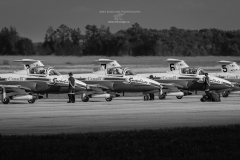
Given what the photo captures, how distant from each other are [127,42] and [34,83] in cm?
4544

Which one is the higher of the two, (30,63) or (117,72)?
(30,63)

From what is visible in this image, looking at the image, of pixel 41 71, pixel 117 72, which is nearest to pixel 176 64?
pixel 117 72

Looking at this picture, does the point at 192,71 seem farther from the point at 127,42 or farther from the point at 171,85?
the point at 127,42

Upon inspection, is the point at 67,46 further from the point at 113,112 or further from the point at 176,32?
the point at 113,112

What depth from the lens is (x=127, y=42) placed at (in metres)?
78.1

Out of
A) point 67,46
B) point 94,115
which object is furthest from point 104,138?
point 67,46

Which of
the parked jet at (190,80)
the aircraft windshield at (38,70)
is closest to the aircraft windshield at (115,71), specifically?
the parked jet at (190,80)

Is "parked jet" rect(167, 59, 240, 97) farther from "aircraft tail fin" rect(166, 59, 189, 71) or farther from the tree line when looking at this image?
the tree line

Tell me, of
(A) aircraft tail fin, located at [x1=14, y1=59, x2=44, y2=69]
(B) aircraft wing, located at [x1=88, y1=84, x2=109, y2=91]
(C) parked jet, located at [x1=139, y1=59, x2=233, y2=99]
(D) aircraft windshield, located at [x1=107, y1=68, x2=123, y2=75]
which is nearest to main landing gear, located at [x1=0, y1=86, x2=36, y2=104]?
(A) aircraft tail fin, located at [x1=14, y1=59, x2=44, y2=69]

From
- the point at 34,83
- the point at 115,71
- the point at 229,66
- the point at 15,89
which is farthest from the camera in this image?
the point at 229,66

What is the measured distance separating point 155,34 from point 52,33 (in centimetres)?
1551

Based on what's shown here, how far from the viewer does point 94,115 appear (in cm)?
2336

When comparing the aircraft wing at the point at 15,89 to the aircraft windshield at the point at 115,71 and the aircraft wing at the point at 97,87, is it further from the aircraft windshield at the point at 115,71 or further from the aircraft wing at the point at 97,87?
the aircraft windshield at the point at 115,71

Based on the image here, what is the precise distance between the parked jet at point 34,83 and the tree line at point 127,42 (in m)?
34.8
